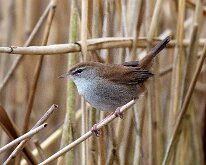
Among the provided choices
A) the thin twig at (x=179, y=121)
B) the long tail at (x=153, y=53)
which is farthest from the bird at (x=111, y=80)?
the thin twig at (x=179, y=121)

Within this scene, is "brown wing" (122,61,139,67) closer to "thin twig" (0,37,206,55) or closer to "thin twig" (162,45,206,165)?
"thin twig" (0,37,206,55)

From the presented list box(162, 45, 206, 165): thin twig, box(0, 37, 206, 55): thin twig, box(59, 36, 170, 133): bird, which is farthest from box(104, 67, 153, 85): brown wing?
box(162, 45, 206, 165): thin twig

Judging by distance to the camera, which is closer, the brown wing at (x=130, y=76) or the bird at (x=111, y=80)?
the bird at (x=111, y=80)

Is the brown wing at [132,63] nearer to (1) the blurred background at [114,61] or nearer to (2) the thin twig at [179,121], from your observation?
(1) the blurred background at [114,61]

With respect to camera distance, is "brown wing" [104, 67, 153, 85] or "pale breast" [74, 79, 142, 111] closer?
"pale breast" [74, 79, 142, 111]

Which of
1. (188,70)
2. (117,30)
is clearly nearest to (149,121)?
(188,70)

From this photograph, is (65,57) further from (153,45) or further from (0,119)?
(0,119)
